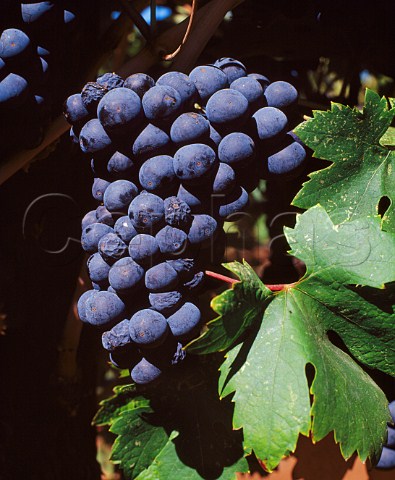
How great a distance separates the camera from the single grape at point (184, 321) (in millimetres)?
672

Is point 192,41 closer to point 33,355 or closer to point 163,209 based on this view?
point 163,209

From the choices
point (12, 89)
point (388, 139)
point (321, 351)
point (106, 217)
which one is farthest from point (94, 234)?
point (388, 139)

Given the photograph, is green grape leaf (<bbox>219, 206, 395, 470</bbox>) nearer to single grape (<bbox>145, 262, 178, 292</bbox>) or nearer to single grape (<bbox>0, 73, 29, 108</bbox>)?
single grape (<bbox>145, 262, 178, 292</bbox>)

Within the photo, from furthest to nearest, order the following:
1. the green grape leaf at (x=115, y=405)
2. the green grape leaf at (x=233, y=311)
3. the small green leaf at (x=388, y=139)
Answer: the green grape leaf at (x=115, y=405) < the small green leaf at (x=388, y=139) < the green grape leaf at (x=233, y=311)

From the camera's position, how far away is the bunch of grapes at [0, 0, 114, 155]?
2.36 feet

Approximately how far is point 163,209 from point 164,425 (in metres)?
0.40

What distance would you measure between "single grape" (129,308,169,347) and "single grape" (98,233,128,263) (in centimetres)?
8

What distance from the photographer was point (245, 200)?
71cm

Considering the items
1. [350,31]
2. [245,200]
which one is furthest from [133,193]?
[350,31]

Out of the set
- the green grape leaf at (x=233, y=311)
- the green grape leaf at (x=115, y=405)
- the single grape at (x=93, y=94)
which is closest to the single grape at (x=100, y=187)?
the single grape at (x=93, y=94)

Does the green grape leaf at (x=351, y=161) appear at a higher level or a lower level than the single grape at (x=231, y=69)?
lower

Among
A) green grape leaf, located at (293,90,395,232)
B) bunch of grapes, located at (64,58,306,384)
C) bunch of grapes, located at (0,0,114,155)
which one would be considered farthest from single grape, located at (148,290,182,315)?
bunch of grapes, located at (0,0,114,155)

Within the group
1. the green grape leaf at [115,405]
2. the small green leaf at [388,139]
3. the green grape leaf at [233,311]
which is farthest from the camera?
the green grape leaf at [115,405]

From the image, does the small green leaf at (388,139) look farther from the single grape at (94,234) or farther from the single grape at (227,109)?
the single grape at (94,234)
